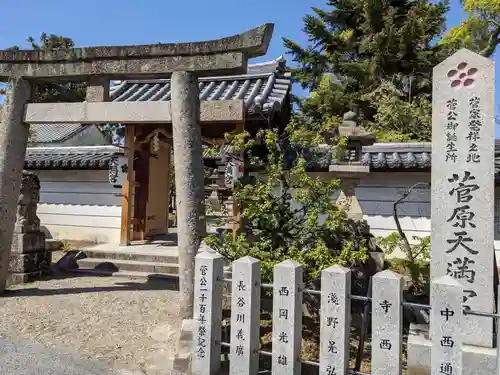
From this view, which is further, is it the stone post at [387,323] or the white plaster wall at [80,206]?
the white plaster wall at [80,206]

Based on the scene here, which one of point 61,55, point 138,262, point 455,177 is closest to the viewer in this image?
point 455,177

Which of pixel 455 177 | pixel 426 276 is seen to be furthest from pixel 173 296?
pixel 455 177

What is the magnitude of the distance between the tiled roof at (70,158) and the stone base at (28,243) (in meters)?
3.23

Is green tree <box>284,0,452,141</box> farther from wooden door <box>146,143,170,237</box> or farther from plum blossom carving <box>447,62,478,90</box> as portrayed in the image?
plum blossom carving <box>447,62,478,90</box>

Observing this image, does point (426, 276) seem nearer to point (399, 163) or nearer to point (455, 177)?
point (455, 177)

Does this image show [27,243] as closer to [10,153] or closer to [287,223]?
[10,153]

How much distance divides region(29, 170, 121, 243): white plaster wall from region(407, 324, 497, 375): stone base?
9.42 metres

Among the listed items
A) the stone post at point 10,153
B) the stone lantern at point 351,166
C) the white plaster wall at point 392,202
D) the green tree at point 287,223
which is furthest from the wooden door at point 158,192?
the green tree at point 287,223

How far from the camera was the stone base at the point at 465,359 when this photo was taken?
3.65 m

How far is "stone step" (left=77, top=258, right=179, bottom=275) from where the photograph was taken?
8.66 meters

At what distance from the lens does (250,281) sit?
3.72 meters

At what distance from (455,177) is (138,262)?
7.01 metres

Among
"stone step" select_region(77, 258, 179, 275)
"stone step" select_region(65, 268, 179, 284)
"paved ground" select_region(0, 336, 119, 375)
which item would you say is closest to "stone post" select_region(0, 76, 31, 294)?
"paved ground" select_region(0, 336, 119, 375)

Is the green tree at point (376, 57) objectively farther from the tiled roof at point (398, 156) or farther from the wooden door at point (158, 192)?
the wooden door at point (158, 192)
